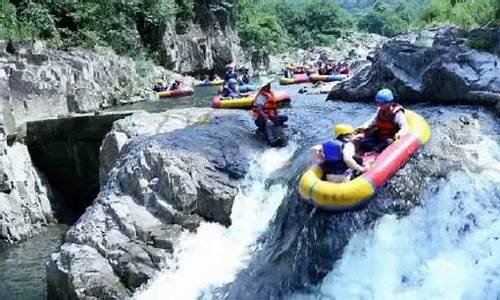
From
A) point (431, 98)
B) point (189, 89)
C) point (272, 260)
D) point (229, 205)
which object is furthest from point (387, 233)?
point (189, 89)

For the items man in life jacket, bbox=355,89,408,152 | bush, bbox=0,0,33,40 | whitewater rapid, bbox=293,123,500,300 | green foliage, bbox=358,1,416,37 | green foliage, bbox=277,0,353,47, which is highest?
bush, bbox=0,0,33,40

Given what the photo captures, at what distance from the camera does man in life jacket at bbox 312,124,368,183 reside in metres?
8.29

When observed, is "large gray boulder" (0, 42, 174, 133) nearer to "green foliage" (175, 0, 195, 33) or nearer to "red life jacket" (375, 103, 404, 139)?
"red life jacket" (375, 103, 404, 139)

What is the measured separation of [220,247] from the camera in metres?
9.20

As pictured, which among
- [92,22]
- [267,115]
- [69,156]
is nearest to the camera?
[267,115]

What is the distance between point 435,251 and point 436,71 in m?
6.43

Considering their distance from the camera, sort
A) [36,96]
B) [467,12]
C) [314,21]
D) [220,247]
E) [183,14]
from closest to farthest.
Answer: [220,247] < [467,12] < [36,96] < [183,14] < [314,21]

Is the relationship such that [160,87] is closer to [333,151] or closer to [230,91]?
[230,91]

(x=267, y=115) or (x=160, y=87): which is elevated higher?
(x=267, y=115)

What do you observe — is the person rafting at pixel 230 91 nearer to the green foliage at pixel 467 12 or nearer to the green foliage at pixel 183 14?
the green foliage at pixel 467 12

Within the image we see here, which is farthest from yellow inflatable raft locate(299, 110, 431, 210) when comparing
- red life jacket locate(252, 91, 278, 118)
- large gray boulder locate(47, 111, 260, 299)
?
red life jacket locate(252, 91, 278, 118)

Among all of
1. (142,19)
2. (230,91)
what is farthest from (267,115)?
(142,19)

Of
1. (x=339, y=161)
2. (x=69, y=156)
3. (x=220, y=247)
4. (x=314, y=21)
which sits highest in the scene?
(x=339, y=161)

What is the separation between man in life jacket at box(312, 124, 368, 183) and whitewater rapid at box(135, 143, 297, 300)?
131 centimetres
